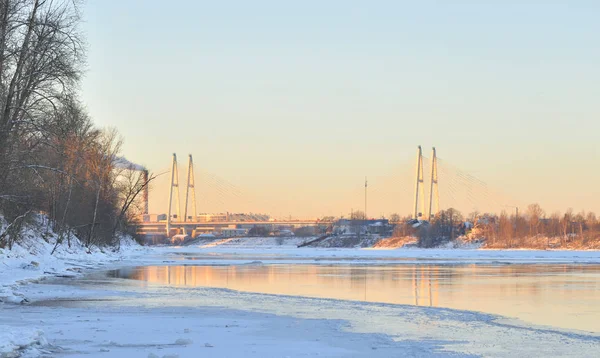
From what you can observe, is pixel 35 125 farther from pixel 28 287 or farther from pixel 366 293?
pixel 366 293

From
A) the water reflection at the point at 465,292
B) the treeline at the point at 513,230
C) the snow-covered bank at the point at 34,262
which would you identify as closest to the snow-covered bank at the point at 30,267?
the snow-covered bank at the point at 34,262

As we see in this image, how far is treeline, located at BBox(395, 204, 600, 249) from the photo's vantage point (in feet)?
377

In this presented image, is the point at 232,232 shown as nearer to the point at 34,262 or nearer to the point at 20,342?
the point at 34,262

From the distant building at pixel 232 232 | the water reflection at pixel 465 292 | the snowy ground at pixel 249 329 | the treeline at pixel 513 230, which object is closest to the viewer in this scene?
the snowy ground at pixel 249 329

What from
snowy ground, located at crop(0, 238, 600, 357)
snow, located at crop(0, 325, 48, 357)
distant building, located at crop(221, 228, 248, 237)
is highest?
distant building, located at crop(221, 228, 248, 237)

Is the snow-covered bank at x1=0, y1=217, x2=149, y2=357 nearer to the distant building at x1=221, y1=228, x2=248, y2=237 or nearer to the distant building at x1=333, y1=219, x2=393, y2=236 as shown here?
the distant building at x1=333, y1=219, x2=393, y2=236

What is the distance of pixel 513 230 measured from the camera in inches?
4857

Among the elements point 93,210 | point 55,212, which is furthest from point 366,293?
point 93,210

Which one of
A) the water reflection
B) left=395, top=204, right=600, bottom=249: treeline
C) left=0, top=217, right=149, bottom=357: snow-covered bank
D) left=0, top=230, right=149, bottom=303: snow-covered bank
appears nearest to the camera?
left=0, top=217, right=149, bottom=357: snow-covered bank

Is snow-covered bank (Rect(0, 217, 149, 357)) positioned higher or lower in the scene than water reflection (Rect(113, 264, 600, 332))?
higher

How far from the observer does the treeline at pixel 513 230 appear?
377ft

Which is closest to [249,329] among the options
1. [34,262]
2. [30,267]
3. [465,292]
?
[465,292]

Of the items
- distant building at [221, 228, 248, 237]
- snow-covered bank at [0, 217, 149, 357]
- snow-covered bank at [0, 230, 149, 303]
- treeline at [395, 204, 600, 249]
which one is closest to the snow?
snow-covered bank at [0, 217, 149, 357]

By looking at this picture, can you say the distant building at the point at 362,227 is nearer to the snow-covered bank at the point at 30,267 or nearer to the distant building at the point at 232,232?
the distant building at the point at 232,232
